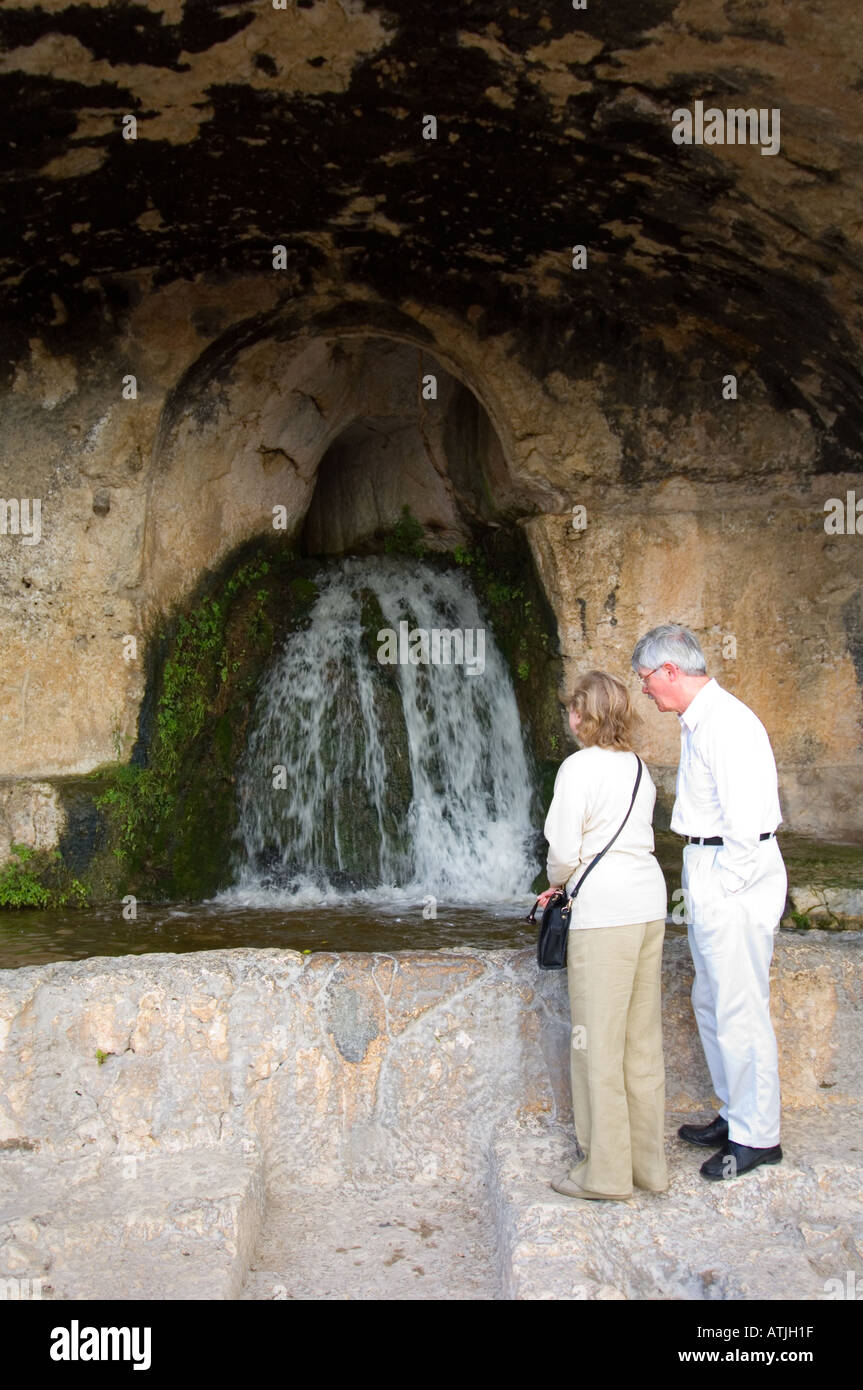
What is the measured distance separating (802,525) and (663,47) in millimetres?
2406

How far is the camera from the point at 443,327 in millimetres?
5195

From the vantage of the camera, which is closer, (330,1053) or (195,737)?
(330,1053)

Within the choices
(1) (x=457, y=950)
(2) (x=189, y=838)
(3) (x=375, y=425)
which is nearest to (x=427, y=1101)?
(1) (x=457, y=950)

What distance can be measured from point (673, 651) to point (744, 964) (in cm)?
81

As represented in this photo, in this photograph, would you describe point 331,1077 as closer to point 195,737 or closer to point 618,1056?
point 618,1056

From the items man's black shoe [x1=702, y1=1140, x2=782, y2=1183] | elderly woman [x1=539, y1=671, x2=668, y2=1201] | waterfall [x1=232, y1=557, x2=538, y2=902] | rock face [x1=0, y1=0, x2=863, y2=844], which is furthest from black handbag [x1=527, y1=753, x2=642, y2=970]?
waterfall [x1=232, y1=557, x2=538, y2=902]

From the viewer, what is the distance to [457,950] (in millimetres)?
3717

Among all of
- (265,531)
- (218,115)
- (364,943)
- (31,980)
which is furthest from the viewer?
(265,531)

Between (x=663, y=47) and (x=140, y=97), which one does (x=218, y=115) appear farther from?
(x=663, y=47)

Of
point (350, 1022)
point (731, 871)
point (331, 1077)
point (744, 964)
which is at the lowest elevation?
point (331, 1077)

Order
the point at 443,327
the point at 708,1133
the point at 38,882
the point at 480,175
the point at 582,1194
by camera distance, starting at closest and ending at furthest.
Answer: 1. the point at 582,1194
2. the point at 708,1133
3. the point at 480,175
4. the point at 38,882
5. the point at 443,327

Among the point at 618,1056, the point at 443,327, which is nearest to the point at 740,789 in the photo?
the point at 618,1056

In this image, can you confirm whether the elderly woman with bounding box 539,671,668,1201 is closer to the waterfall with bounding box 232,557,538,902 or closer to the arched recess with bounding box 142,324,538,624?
the waterfall with bounding box 232,557,538,902

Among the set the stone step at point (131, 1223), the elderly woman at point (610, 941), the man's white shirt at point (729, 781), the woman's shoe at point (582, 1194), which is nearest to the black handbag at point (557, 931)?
the elderly woman at point (610, 941)
